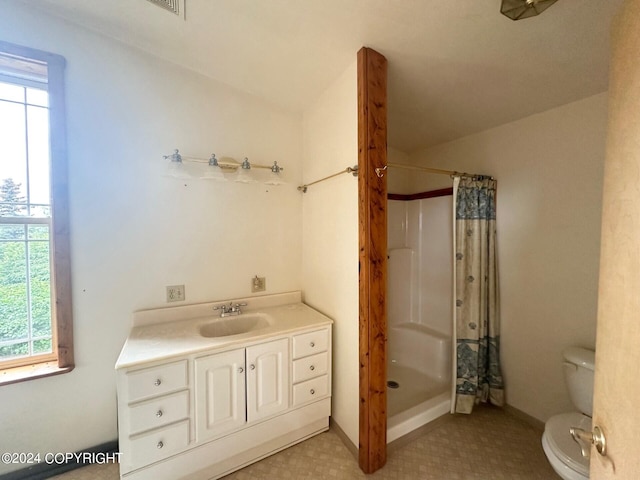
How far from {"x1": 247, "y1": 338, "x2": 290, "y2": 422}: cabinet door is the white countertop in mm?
86

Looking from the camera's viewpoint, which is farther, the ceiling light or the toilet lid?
the toilet lid

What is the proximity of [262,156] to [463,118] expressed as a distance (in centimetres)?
170

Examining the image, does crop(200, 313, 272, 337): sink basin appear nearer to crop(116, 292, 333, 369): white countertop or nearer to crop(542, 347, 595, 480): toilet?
crop(116, 292, 333, 369): white countertop

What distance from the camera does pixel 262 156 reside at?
2.03 meters

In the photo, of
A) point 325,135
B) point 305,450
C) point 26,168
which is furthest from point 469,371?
point 26,168

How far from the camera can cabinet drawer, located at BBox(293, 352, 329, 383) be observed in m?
1.59

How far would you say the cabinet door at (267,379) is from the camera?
1445 millimetres

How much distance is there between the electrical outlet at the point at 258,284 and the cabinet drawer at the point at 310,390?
31.1 inches

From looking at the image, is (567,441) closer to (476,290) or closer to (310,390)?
(476,290)

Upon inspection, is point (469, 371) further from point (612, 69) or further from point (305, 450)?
point (612, 69)

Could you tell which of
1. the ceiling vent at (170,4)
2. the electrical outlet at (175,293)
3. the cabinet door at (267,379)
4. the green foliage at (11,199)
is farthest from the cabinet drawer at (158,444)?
the ceiling vent at (170,4)

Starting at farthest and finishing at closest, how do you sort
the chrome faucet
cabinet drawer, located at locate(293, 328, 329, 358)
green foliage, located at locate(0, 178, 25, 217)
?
the chrome faucet, cabinet drawer, located at locate(293, 328, 329, 358), green foliage, located at locate(0, 178, 25, 217)

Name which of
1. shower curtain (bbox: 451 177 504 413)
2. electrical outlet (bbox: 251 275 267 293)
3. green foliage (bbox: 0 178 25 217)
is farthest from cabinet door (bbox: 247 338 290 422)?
green foliage (bbox: 0 178 25 217)

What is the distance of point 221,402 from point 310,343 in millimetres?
607
